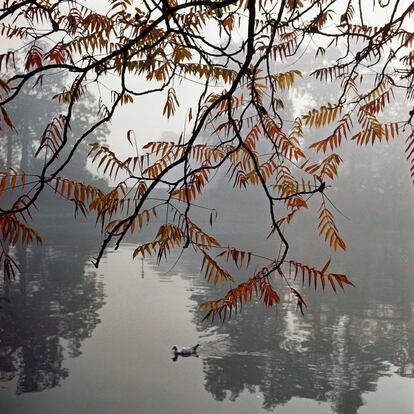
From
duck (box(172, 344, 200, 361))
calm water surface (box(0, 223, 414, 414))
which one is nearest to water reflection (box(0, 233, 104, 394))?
calm water surface (box(0, 223, 414, 414))

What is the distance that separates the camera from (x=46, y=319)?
16297 mm

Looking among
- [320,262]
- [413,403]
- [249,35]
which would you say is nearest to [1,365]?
[413,403]

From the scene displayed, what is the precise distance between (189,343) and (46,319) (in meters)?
4.93

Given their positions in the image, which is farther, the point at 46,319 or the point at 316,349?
the point at 46,319

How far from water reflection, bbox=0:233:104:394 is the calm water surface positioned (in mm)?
45

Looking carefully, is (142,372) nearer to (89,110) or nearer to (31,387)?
(31,387)

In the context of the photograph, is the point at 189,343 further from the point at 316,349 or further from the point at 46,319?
the point at 46,319

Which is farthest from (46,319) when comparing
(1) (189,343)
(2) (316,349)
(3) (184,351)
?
(2) (316,349)

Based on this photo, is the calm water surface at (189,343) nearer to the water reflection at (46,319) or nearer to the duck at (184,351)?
the water reflection at (46,319)

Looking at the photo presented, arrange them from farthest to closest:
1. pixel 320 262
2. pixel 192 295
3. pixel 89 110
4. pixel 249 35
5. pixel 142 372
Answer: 1. pixel 89 110
2. pixel 320 262
3. pixel 192 295
4. pixel 142 372
5. pixel 249 35

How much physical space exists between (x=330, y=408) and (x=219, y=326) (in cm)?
615

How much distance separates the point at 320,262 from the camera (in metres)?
26.9

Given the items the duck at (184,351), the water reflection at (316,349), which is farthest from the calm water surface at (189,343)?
the duck at (184,351)

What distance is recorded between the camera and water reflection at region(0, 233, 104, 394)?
1221 centimetres
